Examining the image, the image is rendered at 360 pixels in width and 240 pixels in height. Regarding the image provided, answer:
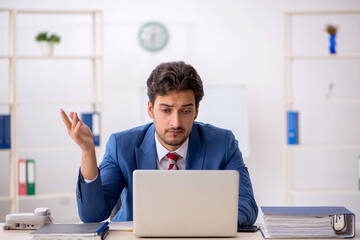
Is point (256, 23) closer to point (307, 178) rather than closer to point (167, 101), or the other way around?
point (307, 178)

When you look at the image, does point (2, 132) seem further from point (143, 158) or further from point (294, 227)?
point (294, 227)

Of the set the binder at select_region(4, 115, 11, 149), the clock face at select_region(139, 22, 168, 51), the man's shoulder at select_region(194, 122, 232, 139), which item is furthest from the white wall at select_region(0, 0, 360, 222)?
the man's shoulder at select_region(194, 122, 232, 139)

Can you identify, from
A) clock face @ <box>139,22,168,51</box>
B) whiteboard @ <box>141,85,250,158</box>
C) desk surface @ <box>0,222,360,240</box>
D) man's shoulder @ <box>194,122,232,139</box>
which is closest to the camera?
desk surface @ <box>0,222,360,240</box>

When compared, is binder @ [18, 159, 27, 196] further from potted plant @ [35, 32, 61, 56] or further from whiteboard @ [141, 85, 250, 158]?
whiteboard @ [141, 85, 250, 158]

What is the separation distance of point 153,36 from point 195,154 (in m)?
2.83

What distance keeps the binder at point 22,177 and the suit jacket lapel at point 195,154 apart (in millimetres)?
2445

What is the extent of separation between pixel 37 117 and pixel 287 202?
8.09 feet

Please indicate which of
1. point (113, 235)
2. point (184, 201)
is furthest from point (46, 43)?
point (184, 201)

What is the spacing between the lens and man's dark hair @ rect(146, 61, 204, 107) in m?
2.09

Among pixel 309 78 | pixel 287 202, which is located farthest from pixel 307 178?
pixel 309 78

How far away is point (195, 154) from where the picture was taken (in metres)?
2.18

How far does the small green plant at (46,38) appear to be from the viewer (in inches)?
173

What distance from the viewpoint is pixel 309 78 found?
4.86m

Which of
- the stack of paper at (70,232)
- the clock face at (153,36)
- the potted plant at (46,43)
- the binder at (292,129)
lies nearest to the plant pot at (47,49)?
the potted plant at (46,43)
